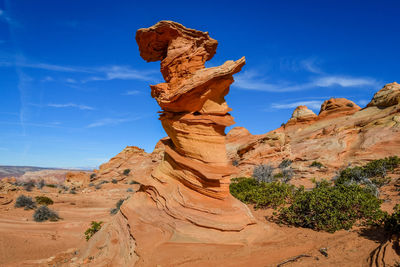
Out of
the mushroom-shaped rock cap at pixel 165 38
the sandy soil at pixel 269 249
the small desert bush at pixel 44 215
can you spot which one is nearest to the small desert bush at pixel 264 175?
the sandy soil at pixel 269 249

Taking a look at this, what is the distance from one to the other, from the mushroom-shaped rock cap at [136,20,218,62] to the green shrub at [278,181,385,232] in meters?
5.71

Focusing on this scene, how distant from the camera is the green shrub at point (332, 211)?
22.0ft

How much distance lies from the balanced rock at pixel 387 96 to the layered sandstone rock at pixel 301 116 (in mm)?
8438

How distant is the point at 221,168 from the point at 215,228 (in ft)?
5.40

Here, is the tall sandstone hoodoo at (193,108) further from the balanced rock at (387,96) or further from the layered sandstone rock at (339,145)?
the balanced rock at (387,96)

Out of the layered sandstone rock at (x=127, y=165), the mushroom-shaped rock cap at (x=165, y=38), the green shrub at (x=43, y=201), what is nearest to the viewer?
the mushroom-shaped rock cap at (x=165, y=38)

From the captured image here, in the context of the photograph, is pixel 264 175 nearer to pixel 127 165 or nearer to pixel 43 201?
pixel 43 201

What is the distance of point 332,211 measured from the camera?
22.8ft

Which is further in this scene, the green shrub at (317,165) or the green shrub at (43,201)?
the green shrub at (317,165)

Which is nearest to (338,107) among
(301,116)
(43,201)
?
(301,116)

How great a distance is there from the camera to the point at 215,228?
19.3 feet

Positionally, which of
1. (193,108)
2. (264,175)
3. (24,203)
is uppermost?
(193,108)

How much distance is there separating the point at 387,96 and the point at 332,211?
28442 mm

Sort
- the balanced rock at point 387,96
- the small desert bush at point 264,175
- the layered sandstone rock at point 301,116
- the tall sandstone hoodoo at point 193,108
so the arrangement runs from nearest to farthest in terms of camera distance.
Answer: the tall sandstone hoodoo at point 193,108, the small desert bush at point 264,175, the balanced rock at point 387,96, the layered sandstone rock at point 301,116
